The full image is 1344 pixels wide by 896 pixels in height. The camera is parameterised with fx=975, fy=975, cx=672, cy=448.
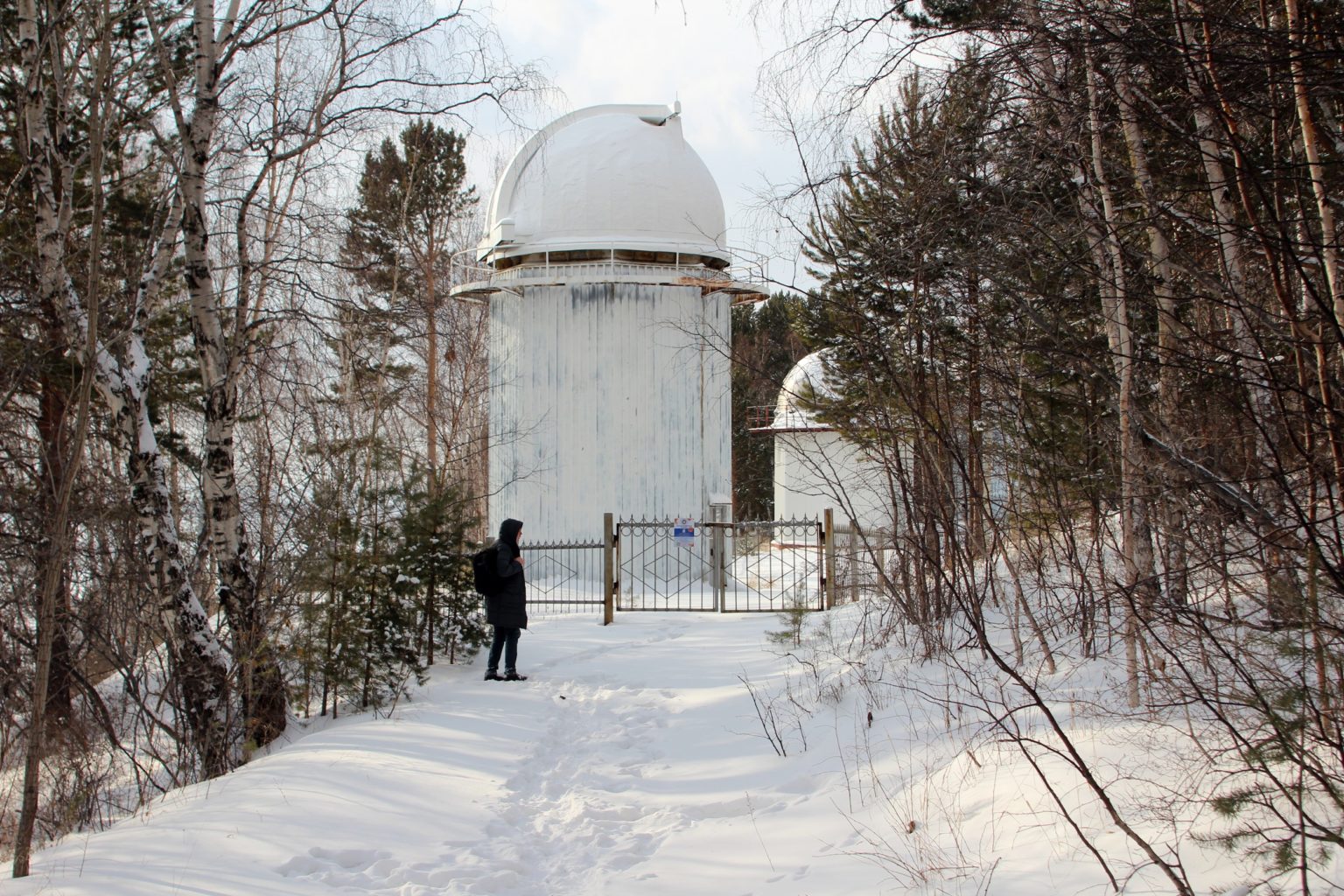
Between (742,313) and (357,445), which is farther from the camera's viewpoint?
(742,313)

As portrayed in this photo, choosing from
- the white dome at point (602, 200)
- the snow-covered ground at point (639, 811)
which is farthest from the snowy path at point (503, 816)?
the white dome at point (602, 200)

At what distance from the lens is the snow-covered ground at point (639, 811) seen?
4.11 metres

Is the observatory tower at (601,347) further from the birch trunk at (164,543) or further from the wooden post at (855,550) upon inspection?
the birch trunk at (164,543)

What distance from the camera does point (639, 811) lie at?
5535 millimetres

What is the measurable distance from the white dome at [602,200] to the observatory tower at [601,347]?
1.1 inches

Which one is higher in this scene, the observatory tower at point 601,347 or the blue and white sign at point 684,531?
the observatory tower at point 601,347

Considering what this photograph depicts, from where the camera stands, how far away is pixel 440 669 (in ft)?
32.0

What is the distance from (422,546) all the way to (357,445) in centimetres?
118

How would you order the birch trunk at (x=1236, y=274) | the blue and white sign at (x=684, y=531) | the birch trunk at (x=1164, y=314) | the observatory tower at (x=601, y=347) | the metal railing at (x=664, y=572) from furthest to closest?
the observatory tower at (x=601, y=347)
the metal railing at (x=664, y=572)
the blue and white sign at (x=684, y=531)
the birch trunk at (x=1164, y=314)
the birch trunk at (x=1236, y=274)

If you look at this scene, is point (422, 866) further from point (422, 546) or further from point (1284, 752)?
point (422, 546)

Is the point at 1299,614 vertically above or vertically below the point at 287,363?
below

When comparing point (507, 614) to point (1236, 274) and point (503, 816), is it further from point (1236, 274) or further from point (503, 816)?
point (1236, 274)

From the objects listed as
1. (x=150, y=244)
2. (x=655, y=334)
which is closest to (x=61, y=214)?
(x=150, y=244)

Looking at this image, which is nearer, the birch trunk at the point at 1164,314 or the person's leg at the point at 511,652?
the birch trunk at the point at 1164,314
